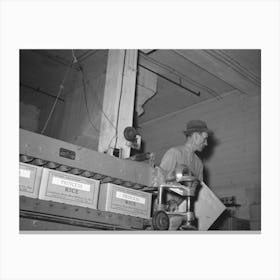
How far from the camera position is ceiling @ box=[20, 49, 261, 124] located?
148 inches

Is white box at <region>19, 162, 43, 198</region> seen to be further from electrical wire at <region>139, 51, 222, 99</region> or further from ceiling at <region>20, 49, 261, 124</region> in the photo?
electrical wire at <region>139, 51, 222, 99</region>

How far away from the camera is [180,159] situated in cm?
279

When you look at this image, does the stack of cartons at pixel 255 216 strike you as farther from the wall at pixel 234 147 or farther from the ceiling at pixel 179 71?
the ceiling at pixel 179 71

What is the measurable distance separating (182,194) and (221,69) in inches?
94.5

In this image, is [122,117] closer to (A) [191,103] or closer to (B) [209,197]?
(B) [209,197]

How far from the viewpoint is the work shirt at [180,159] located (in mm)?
2703

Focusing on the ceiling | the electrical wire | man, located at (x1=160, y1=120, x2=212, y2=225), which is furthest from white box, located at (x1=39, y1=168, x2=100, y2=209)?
the electrical wire

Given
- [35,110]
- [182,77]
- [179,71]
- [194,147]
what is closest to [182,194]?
[194,147]

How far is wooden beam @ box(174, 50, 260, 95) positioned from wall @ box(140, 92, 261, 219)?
0.91 feet

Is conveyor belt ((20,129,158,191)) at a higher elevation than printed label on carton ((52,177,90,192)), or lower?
higher

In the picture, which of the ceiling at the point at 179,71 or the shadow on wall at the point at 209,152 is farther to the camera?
the shadow on wall at the point at 209,152

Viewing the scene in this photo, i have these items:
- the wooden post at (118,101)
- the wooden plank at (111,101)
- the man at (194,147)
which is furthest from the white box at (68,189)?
the man at (194,147)

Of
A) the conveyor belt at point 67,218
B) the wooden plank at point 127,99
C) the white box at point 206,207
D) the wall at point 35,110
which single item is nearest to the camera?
the conveyor belt at point 67,218

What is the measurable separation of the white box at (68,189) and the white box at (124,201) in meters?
0.05
